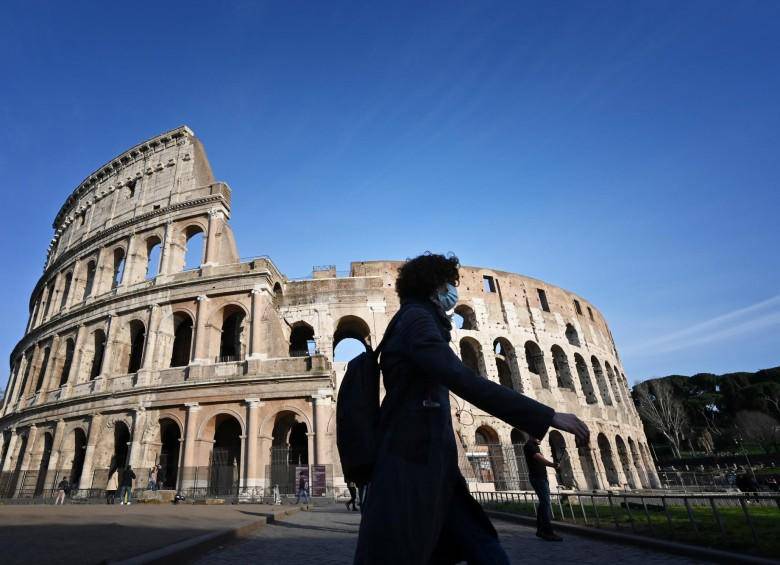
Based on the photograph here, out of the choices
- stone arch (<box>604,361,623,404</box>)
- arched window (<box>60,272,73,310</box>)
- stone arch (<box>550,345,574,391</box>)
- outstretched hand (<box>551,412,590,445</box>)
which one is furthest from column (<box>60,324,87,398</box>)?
stone arch (<box>604,361,623,404</box>)

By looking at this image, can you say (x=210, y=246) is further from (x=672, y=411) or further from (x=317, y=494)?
(x=672, y=411)

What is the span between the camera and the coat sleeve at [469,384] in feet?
4.85

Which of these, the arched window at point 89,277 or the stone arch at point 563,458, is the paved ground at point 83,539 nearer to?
the stone arch at point 563,458

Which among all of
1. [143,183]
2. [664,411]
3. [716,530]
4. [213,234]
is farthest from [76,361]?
[664,411]

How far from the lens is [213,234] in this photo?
66.5 ft

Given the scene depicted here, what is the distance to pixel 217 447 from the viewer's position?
18922 millimetres

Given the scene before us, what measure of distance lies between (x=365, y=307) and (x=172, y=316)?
894 centimetres

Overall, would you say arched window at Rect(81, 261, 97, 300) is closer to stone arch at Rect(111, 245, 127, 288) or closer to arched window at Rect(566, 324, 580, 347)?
stone arch at Rect(111, 245, 127, 288)

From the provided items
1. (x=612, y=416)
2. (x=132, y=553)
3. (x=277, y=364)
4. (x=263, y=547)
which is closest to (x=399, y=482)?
(x=132, y=553)

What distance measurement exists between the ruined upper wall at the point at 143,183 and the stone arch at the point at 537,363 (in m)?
18.9

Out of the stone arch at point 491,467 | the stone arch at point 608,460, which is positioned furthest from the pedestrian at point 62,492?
the stone arch at point 608,460

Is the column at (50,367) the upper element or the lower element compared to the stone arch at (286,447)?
upper

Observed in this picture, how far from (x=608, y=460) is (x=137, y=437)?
24751 mm

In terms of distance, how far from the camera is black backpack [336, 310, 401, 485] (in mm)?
1543
